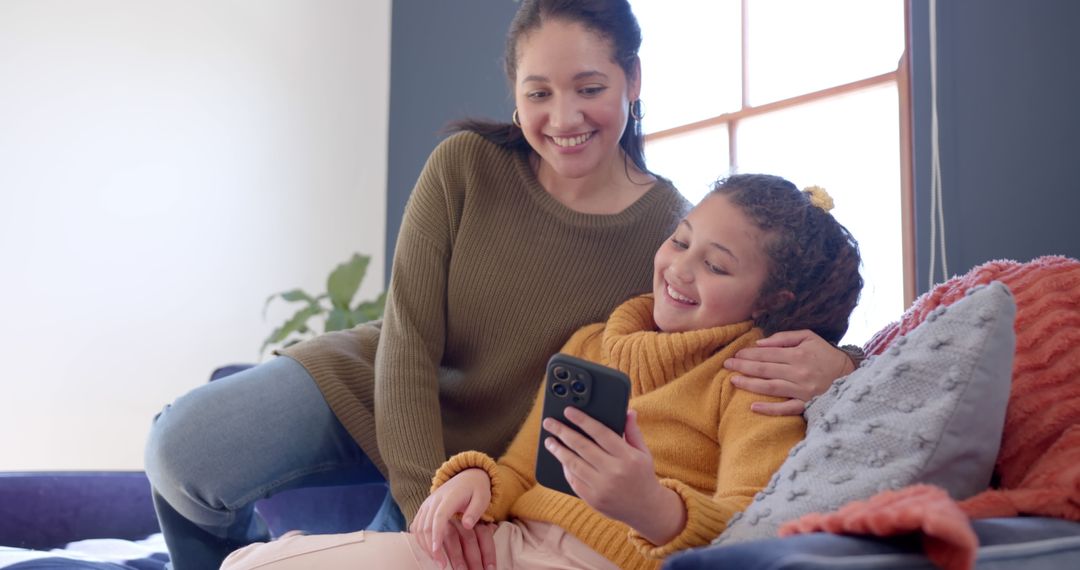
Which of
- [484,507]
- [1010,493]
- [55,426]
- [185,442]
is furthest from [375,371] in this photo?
[55,426]

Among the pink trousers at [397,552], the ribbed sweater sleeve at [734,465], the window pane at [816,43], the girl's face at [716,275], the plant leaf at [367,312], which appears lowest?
the pink trousers at [397,552]

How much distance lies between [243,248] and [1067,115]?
2.87 m

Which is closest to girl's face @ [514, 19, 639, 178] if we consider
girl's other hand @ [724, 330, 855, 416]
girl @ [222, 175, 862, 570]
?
girl @ [222, 175, 862, 570]

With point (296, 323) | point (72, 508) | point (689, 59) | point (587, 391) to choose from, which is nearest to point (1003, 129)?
point (587, 391)

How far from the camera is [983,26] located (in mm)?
1750

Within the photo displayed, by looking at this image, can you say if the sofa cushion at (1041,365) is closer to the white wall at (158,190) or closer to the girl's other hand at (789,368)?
the girl's other hand at (789,368)

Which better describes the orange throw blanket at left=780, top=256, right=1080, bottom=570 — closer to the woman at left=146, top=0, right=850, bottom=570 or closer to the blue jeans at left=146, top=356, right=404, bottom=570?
the woman at left=146, top=0, right=850, bottom=570

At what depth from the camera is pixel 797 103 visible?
8.74ft

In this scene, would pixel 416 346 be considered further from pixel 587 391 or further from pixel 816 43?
pixel 816 43

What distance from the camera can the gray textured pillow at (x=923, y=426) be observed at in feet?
2.66

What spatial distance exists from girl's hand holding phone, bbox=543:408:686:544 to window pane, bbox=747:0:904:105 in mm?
1873

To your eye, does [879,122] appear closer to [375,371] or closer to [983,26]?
[983,26]

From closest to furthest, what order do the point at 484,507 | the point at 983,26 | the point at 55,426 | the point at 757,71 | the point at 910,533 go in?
the point at 910,533 < the point at 484,507 < the point at 983,26 < the point at 757,71 < the point at 55,426

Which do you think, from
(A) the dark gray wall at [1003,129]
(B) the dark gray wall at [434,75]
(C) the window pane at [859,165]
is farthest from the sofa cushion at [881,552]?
(B) the dark gray wall at [434,75]
